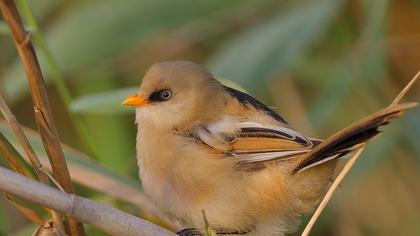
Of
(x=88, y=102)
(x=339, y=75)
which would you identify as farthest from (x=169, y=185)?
(x=339, y=75)

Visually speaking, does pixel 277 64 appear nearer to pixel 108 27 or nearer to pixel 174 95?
pixel 108 27

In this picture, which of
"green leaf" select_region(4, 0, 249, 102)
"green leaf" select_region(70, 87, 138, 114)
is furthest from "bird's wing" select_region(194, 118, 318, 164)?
"green leaf" select_region(4, 0, 249, 102)

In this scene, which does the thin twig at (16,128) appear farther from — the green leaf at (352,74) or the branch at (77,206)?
the green leaf at (352,74)

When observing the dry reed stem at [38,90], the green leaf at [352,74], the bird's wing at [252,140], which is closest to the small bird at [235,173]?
the bird's wing at [252,140]

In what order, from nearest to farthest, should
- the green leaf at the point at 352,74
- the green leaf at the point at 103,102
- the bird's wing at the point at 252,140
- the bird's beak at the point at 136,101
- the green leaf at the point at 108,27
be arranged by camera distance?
the bird's wing at the point at 252,140, the bird's beak at the point at 136,101, the green leaf at the point at 103,102, the green leaf at the point at 352,74, the green leaf at the point at 108,27

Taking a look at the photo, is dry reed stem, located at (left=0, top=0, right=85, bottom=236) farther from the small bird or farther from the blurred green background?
the blurred green background

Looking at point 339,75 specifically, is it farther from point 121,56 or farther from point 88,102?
point 88,102

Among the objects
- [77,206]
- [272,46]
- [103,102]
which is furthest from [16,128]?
[272,46]
